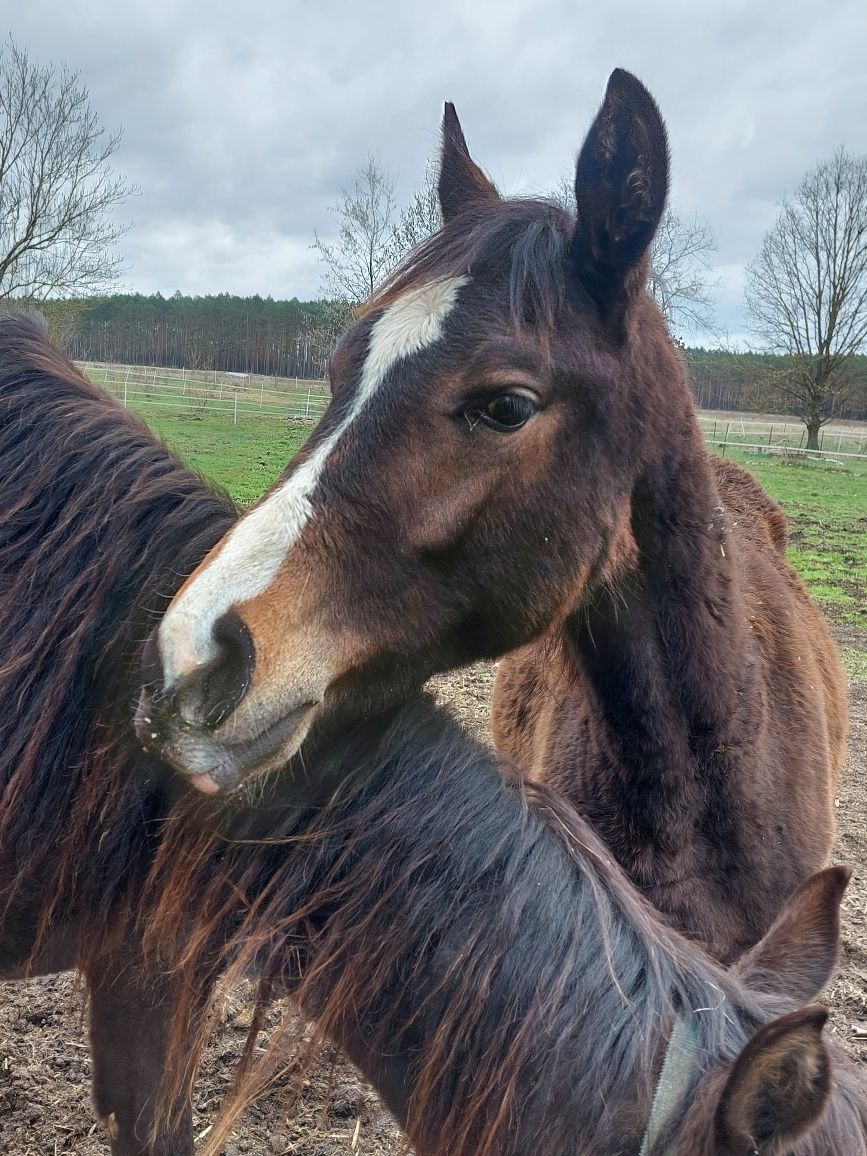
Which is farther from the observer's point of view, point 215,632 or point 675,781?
point 675,781

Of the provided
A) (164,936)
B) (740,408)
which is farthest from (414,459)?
(740,408)

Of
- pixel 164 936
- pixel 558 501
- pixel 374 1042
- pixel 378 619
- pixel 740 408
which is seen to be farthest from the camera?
pixel 740 408

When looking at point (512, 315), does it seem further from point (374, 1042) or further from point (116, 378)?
point (116, 378)

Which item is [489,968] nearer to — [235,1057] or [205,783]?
[205,783]

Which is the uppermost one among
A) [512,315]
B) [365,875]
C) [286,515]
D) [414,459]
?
[512,315]

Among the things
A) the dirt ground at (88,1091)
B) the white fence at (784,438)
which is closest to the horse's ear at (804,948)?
the dirt ground at (88,1091)

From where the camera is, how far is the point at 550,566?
6.94 ft

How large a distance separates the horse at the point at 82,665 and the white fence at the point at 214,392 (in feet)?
70.9

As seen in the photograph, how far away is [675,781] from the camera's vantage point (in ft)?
8.46

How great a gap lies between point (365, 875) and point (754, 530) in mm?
2959

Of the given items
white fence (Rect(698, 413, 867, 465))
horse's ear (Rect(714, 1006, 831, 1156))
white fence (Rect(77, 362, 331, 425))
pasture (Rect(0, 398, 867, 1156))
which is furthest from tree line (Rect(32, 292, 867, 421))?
horse's ear (Rect(714, 1006, 831, 1156))

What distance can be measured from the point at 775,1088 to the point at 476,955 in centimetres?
52

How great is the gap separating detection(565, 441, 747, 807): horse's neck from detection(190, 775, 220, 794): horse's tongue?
1.36 meters

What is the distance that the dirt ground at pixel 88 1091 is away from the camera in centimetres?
285
